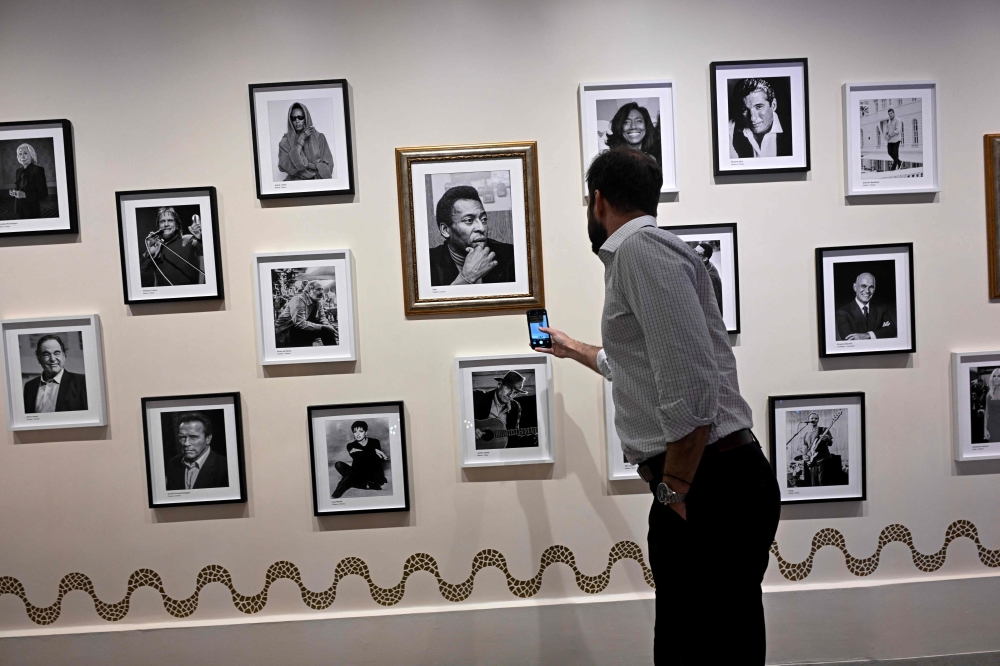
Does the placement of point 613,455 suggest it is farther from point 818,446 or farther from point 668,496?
point 668,496

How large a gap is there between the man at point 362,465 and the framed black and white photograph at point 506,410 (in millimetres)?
340

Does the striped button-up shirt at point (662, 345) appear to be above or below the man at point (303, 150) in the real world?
below

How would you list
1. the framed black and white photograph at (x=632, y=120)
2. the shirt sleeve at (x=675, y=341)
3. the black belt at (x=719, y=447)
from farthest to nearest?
the framed black and white photograph at (x=632, y=120), the black belt at (x=719, y=447), the shirt sleeve at (x=675, y=341)

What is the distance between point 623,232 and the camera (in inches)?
67.2

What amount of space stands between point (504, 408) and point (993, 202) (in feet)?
6.97

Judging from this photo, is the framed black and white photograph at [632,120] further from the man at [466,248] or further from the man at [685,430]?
the man at [685,430]

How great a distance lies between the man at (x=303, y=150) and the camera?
2547mm

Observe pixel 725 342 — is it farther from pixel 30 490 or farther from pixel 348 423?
pixel 30 490

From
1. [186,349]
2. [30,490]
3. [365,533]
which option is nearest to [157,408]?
[186,349]

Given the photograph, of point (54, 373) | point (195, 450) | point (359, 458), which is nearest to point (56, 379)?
point (54, 373)

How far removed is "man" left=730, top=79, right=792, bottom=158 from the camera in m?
2.58

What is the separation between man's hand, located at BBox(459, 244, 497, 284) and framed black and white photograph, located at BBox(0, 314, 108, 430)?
1.48m

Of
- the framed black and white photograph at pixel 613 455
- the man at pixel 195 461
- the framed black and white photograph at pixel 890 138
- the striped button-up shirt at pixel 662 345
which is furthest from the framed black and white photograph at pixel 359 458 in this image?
the framed black and white photograph at pixel 890 138

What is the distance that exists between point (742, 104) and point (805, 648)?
2184 millimetres
